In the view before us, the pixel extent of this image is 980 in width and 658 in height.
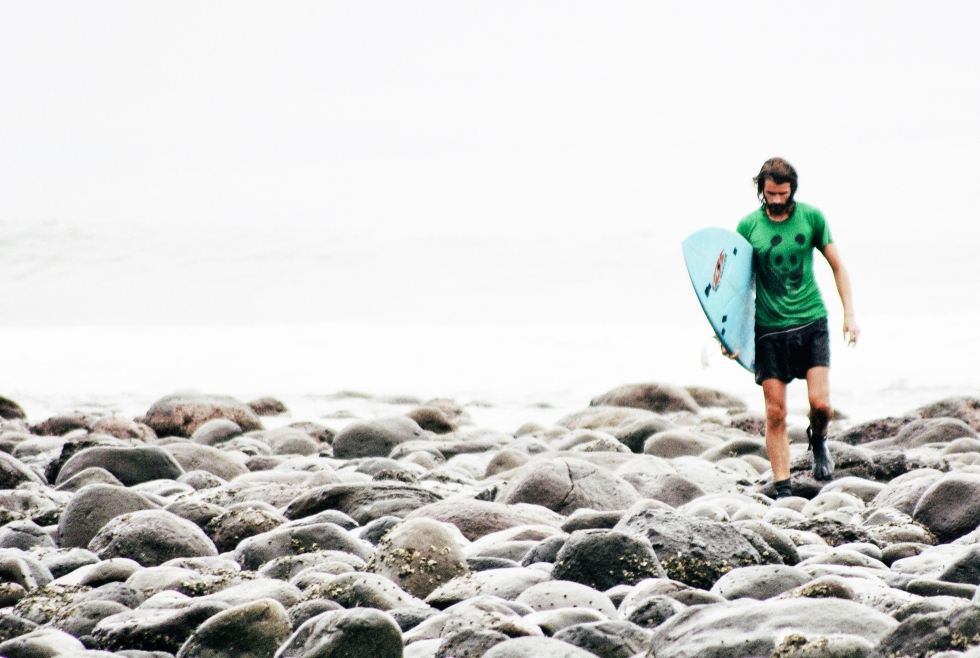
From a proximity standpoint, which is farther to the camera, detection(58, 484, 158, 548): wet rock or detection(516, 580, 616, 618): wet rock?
detection(58, 484, 158, 548): wet rock

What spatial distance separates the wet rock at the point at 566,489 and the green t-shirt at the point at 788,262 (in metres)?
1.22

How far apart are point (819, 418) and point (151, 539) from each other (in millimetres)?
3407

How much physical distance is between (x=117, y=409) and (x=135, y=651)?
38.2ft

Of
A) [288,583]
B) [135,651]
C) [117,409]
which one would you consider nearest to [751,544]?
[288,583]

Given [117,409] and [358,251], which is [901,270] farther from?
[117,409]

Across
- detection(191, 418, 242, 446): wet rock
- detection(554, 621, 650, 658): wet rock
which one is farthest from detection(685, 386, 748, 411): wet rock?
detection(554, 621, 650, 658): wet rock

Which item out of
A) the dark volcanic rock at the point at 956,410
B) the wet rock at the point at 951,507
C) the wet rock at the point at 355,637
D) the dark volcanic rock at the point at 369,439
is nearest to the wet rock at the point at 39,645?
the wet rock at the point at 355,637

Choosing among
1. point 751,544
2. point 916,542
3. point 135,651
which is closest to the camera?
point 135,651

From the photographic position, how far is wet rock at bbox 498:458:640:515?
5047 mm

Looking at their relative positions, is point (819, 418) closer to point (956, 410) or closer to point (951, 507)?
point (951, 507)

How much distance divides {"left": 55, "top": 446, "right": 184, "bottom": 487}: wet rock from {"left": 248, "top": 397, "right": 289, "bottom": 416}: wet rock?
603 cm

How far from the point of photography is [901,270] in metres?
34.8

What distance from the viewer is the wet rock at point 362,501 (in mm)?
4773

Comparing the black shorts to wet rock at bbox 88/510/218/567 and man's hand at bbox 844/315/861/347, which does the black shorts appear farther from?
wet rock at bbox 88/510/218/567
